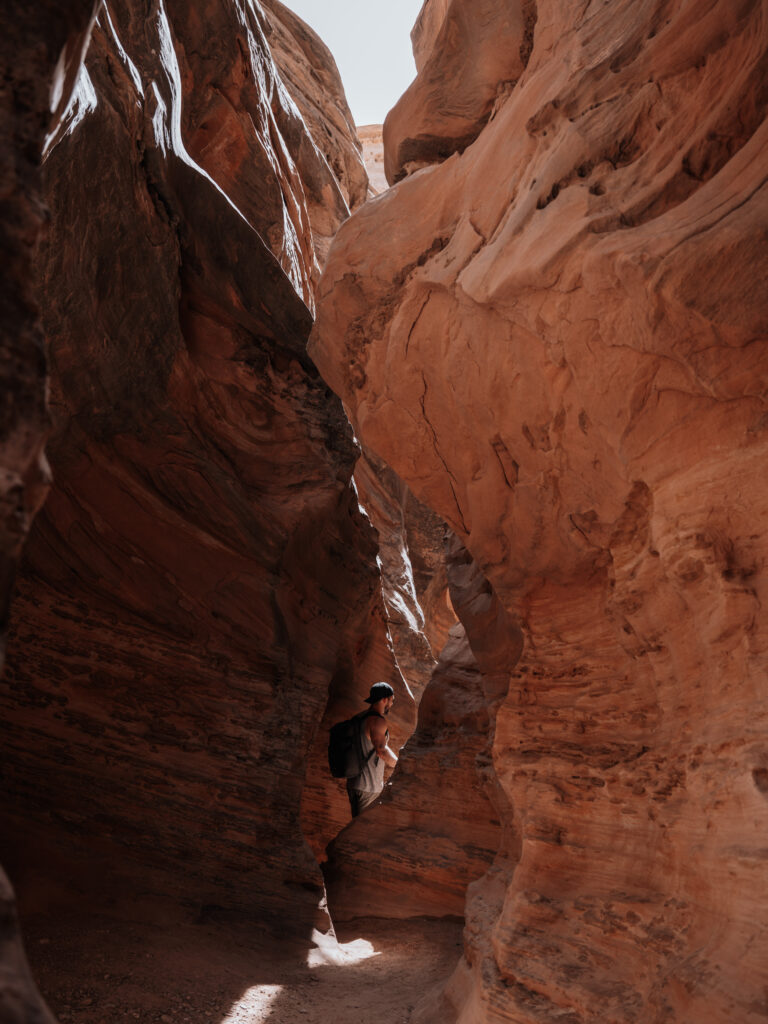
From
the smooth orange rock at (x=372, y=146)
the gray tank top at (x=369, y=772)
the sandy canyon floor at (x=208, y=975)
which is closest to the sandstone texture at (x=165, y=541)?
the sandy canyon floor at (x=208, y=975)

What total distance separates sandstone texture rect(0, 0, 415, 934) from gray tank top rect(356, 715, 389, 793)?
183 centimetres

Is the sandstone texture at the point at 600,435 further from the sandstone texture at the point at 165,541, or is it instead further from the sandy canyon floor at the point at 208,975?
the sandstone texture at the point at 165,541

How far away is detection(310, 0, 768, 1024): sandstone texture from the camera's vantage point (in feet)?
12.8

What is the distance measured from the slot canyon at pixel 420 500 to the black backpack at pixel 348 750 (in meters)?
0.83

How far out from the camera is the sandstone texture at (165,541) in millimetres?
6934

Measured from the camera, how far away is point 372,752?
11.1m

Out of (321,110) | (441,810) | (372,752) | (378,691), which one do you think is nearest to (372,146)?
(321,110)

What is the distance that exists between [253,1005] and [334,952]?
194cm

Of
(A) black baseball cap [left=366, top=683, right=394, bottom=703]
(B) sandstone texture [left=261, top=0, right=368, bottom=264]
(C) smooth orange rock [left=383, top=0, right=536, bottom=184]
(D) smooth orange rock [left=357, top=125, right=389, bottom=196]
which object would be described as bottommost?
(A) black baseball cap [left=366, top=683, right=394, bottom=703]

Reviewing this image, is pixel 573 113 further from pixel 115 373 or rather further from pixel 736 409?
pixel 115 373

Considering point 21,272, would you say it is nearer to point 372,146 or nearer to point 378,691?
point 378,691

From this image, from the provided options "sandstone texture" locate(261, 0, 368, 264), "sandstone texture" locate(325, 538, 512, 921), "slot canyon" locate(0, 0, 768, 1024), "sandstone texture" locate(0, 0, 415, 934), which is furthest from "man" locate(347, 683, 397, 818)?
"sandstone texture" locate(261, 0, 368, 264)

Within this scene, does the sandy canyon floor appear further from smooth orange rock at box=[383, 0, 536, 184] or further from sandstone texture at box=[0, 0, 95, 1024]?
smooth orange rock at box=[383, 0, 536, 184]

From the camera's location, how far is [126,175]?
6.91 meters
